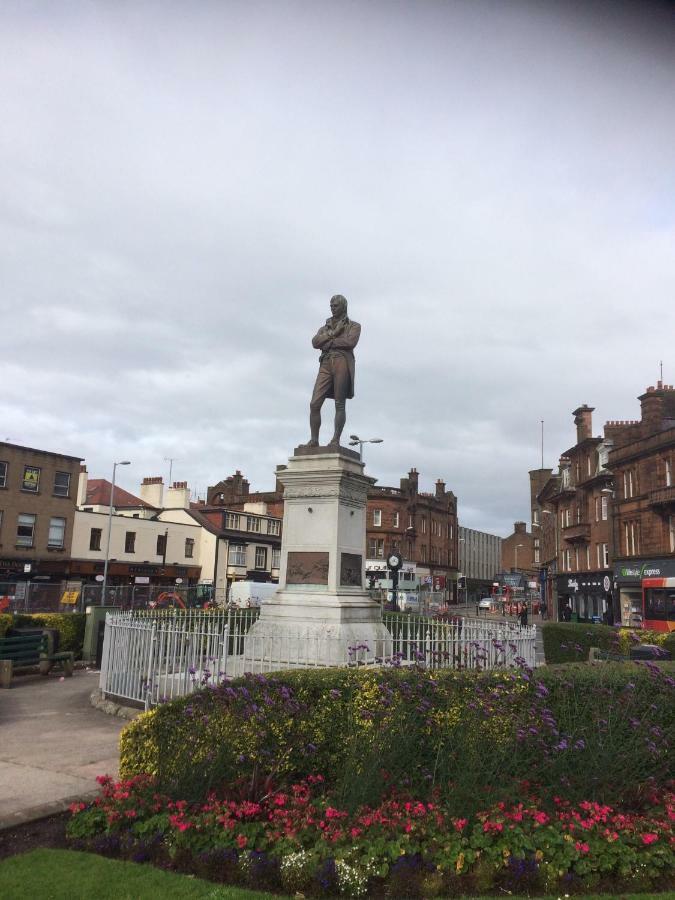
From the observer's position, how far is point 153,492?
62.8 meters

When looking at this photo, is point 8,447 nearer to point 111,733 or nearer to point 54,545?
point 54,545

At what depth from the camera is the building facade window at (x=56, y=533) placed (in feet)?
153

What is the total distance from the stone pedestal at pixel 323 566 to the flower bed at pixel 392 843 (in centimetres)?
587

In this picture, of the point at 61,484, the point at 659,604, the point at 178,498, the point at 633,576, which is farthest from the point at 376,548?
the point at 659,604

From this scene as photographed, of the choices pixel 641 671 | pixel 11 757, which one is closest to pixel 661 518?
pixel 641 671

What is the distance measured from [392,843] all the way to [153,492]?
60.2m

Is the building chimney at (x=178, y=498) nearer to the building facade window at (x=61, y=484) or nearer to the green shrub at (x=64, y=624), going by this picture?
the building facade window at (x=61, y=484)

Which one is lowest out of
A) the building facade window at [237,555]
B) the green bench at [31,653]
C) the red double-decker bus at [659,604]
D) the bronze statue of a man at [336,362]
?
the green bench at [31,653]

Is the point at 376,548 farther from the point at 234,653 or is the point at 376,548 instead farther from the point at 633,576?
the point at 234,653

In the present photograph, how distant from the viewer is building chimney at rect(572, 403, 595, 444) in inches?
2237

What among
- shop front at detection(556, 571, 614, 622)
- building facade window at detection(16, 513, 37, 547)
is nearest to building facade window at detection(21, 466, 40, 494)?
building facade window at detection(16, 513, 37, 547)

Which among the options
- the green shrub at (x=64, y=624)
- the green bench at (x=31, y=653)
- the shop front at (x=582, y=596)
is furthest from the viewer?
the shop front at (x=582, y=596)

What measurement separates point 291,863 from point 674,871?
2825 mm

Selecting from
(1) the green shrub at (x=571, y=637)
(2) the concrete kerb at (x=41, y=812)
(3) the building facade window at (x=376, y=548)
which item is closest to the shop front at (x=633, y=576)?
(1) the green shrub at (x=571, y=637)
